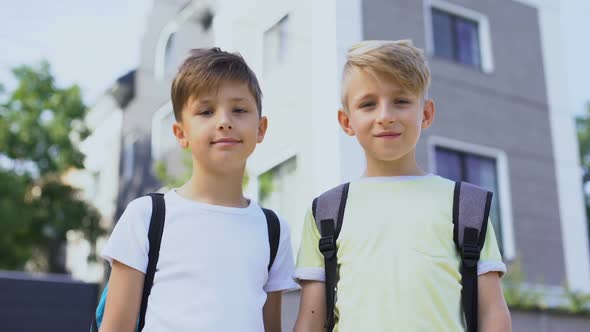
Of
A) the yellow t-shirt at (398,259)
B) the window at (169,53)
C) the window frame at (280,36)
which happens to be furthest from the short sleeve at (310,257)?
the window at (169,53)

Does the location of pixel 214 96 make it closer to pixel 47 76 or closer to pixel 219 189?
pixel 219 189

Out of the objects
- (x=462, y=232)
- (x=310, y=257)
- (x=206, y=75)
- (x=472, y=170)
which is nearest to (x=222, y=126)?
(x=206, y=75)

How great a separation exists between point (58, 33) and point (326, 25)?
1923 millimetres

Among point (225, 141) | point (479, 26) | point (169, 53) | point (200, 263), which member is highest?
point (479, 26)

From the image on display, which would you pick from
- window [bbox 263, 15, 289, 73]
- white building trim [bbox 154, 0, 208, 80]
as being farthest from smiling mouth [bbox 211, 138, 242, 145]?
white building trim [bbox 154, 0, 208, 80]

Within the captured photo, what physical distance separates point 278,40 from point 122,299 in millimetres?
1892

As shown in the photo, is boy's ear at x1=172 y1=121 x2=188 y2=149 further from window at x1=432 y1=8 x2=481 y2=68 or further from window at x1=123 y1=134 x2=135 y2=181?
window at x1=123 y1=134 x2=135 y2=181

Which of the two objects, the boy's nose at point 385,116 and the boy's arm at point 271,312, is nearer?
the boy's nose at point 385,116

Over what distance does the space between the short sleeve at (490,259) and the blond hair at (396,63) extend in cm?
A: 38

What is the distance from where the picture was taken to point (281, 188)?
126 inches

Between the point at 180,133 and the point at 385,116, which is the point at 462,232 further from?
the point at 180,133

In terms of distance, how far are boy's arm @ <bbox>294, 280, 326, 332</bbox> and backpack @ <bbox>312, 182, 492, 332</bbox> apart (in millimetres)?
19

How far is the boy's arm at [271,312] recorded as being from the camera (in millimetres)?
1657

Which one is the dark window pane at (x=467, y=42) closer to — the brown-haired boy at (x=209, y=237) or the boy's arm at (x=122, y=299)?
the brown-haired boy at (x=209, y=237)
